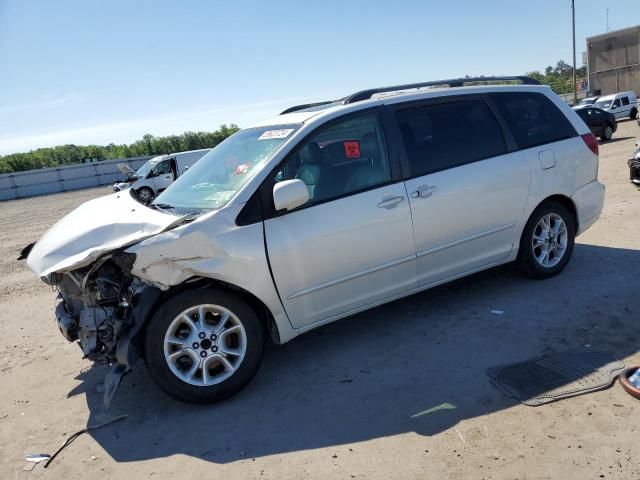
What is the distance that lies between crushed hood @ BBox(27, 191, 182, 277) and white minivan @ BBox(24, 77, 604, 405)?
1cm

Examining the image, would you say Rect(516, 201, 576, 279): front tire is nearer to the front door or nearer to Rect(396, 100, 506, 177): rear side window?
Rect(396, 100, 506, 177): rear side window

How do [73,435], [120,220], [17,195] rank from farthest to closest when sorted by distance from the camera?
1. [17,195]
2. [120,220]
3. [73,435]

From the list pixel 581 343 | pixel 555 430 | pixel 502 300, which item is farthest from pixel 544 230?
pixel 555 430

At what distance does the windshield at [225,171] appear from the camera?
391 cm

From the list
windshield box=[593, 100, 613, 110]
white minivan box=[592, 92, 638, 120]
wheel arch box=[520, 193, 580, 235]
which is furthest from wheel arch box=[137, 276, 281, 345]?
windshield box=[593, 100, 613, 110]

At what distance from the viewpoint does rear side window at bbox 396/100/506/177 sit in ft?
14.2

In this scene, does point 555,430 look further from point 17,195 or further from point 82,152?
point 82,152

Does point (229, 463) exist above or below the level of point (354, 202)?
below

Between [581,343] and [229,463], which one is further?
[581,343]

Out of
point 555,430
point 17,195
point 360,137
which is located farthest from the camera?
point 17,195

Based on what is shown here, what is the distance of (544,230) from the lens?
5062 millimetres

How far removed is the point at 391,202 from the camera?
4074mm

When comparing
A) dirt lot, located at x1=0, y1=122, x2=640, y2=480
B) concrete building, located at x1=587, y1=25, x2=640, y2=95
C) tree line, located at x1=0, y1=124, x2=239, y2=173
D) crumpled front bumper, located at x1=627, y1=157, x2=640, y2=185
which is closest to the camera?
dirt lot, located at x1=0, y1=122, x2=640, y2=480

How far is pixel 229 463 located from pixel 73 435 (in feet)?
4.11
